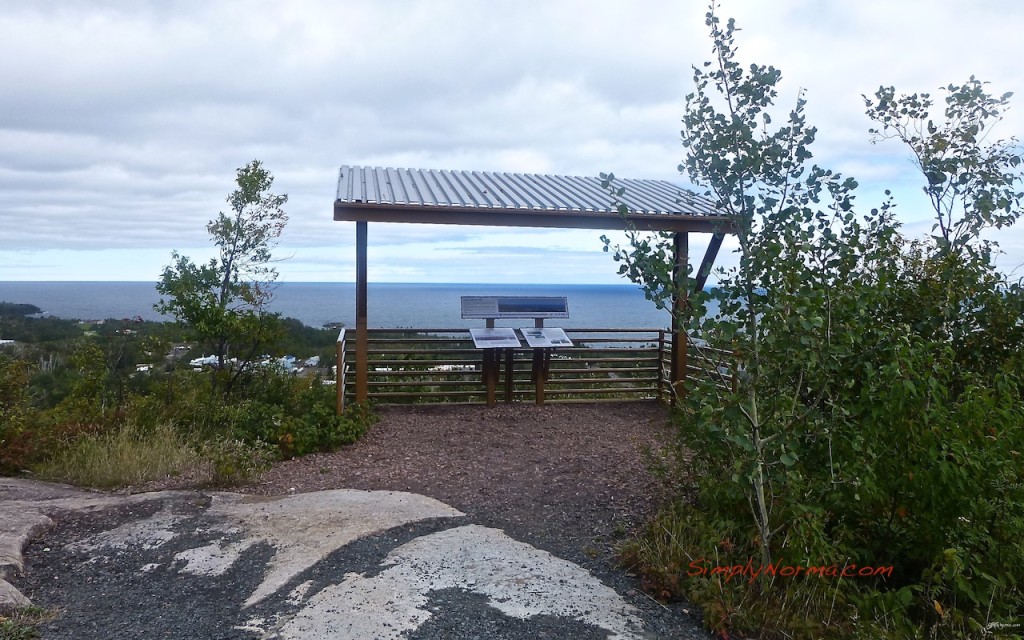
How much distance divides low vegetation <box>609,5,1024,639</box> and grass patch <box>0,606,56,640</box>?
292cm

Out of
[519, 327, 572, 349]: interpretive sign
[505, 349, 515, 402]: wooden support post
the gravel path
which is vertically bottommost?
the gravel path

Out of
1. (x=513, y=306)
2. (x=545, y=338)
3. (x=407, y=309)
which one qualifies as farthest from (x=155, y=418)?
(x=407, y=309)

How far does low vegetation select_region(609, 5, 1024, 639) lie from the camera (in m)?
3.32

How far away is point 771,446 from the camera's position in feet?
11.2

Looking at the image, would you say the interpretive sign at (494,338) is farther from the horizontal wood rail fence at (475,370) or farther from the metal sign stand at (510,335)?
the horizontal wood rail fence at (475,370)

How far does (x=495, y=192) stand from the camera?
867cm

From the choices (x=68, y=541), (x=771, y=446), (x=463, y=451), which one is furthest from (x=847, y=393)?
(x=68, y=541)

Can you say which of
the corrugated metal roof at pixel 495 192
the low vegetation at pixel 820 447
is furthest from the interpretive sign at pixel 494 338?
the low vegetation at pixel 820 447

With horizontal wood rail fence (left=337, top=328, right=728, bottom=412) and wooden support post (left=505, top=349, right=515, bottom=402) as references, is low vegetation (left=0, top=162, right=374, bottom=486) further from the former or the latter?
wooden support post (left=505, top=349, right=515, bottom=402)

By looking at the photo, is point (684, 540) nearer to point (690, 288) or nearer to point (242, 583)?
point (690, 288)

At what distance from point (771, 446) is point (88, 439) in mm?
5854

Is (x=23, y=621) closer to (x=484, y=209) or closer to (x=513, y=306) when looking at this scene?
(x=484, y=209)

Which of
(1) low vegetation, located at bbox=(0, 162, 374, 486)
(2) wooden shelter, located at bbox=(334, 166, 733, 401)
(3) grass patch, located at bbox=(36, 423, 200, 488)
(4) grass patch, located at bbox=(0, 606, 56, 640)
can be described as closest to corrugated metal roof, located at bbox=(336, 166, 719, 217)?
(2) wooden shelter, located at bbox=(334, 166, 733, 401)

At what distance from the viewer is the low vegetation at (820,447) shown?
3320 mm
